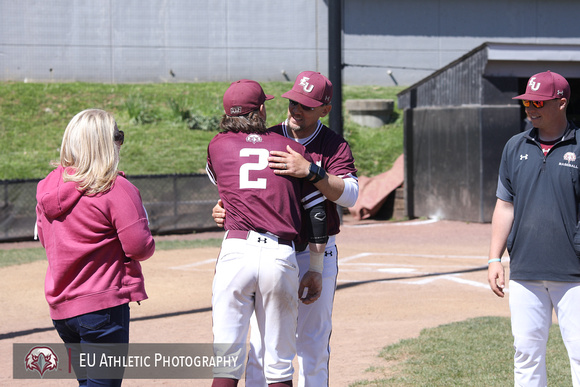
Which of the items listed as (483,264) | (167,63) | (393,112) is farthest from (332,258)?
(167,63)

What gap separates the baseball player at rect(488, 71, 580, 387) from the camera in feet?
12.6

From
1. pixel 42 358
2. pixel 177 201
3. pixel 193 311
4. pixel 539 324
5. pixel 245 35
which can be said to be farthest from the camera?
pixel 245 35

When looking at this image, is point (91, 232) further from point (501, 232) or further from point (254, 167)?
point (501, 232)

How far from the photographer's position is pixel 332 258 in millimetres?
4242

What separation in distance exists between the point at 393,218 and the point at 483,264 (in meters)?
7.40

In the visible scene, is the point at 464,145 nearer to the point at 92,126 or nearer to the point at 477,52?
the point at 477,52

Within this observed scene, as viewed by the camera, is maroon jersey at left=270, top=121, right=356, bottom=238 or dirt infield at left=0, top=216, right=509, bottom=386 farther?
dirt infield at left=0, top=216, right=509, bottom=386

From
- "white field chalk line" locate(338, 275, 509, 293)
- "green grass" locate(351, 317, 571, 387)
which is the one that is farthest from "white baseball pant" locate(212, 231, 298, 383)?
"white field chalk line" locate(338, 275, 509, 293)

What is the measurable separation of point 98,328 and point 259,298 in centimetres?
79

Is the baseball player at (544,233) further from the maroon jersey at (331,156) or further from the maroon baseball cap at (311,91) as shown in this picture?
the maroon baseball cap at (311,91)

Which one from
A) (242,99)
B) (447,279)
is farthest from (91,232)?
(447,279)

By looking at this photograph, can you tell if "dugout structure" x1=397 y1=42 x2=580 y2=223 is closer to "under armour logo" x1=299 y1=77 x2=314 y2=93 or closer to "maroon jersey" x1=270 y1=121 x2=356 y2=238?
"maroon jersey" x1=270 y1=121 x2=356 y2=238

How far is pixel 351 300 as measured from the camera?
8.54m

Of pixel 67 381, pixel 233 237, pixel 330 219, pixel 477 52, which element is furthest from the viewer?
pixel 477 52
